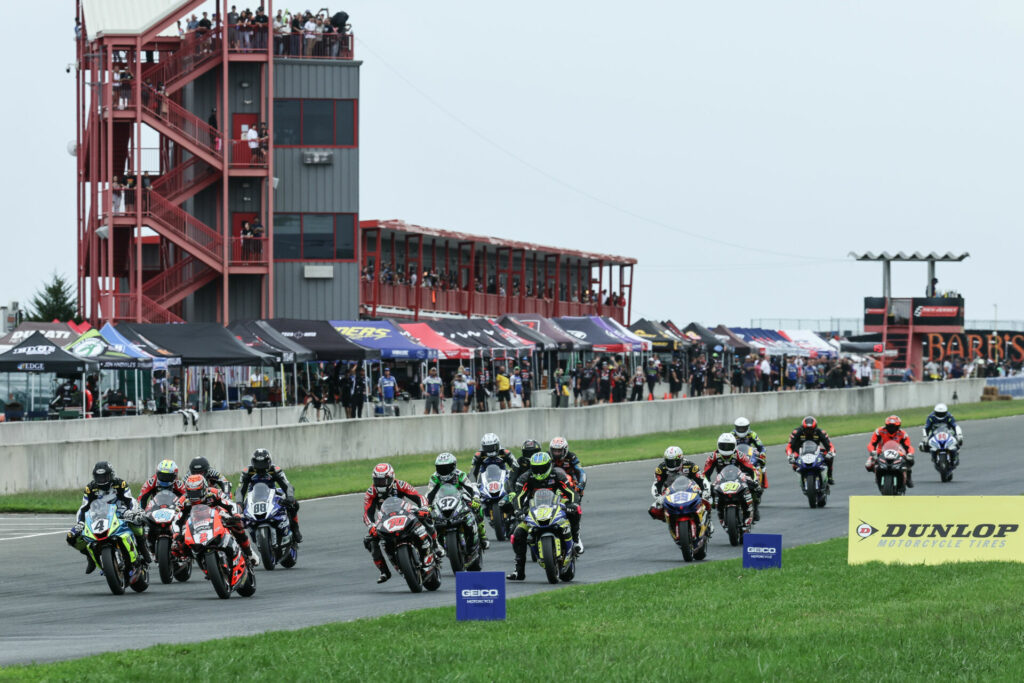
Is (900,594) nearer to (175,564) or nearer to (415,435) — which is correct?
(175,564)

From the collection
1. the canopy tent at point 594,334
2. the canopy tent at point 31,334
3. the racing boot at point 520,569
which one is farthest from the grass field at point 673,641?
the canopy tent at point 594,334

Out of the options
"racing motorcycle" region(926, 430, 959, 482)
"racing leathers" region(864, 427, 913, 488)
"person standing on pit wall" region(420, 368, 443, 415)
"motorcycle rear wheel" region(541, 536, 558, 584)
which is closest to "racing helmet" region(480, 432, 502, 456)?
"motorcycle rear wheel" region(541, 536, 558, 584)

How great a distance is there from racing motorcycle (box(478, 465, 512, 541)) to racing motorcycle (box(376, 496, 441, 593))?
4880 mm

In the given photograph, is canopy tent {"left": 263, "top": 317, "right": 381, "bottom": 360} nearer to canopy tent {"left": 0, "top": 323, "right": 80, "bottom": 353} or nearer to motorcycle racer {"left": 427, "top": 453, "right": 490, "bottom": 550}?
canopy tent {"left": 0, "top": 323, "right": 80, "bottom": 353}

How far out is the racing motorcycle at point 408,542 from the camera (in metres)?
18.0

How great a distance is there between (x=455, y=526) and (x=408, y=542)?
1.30 meters

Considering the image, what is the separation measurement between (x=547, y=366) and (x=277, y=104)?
14947 millimetres

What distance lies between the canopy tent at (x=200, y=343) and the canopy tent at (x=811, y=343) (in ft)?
162

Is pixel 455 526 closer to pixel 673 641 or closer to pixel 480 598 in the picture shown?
pixel 480 598

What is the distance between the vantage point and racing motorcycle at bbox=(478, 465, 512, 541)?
23.6m

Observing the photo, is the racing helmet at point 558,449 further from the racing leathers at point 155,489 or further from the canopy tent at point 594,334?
the canopy tent at point 594,334

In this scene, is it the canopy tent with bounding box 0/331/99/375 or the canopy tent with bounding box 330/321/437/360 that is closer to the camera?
the canopy tent with bounding box 0/331/99/375

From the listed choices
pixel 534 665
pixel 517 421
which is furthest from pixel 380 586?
pixel 517 421

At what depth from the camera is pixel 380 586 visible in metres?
19.5
